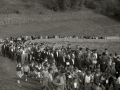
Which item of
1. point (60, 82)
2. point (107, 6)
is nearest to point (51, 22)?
point (107, 6)

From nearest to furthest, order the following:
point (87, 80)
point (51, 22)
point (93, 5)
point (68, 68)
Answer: point (87, 80)
point (68, 68)
point (51, 22)
point (93, 5)

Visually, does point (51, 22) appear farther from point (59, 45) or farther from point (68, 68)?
point (68, 68)

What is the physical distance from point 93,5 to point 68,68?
2994 inches

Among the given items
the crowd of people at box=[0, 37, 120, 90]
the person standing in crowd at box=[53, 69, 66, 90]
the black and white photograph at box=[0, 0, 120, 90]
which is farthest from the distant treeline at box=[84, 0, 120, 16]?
the person standing in crowd at box=[53, 69, 66, 90]

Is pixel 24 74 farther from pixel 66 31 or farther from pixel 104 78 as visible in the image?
pixel 66 31

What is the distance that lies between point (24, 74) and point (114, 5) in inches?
2697

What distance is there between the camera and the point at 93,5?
302ft

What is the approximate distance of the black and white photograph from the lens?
56.0 feet

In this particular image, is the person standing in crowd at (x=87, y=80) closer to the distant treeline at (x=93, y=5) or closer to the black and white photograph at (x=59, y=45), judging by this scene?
the black and white photograph at (x=59, y=45)

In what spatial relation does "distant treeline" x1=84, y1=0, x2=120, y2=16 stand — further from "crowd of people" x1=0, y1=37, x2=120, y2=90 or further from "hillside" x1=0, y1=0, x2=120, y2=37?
"crowd of people" x1=0, y1=37, x2=120, y2=90

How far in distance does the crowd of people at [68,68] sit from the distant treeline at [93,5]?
55.2 m

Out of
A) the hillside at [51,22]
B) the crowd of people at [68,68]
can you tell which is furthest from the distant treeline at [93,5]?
the crowd of people at [68,68]

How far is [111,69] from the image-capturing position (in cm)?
1838

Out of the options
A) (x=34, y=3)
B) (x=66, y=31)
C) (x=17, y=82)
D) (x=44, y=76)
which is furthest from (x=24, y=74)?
(x=34, y=3)
